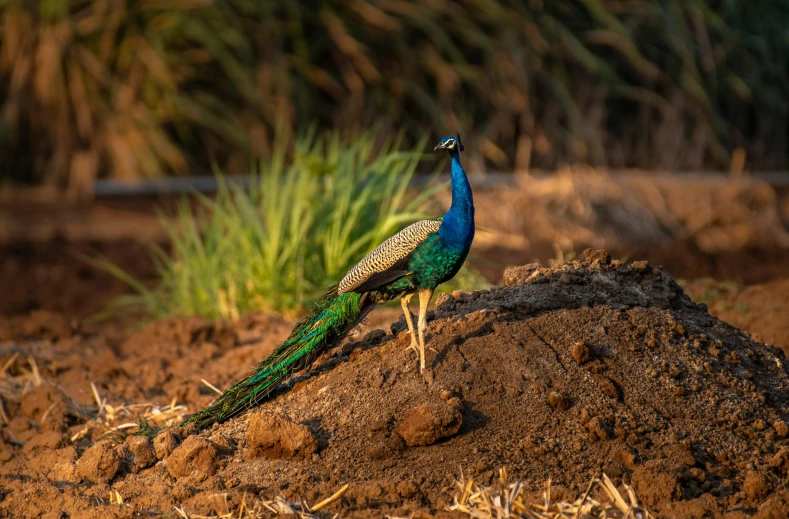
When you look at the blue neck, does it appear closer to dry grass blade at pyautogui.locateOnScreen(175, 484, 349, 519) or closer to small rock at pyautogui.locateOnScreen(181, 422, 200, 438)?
dry grass blade at pyautogui.locateOnScreen(175, 484, 349, 519)

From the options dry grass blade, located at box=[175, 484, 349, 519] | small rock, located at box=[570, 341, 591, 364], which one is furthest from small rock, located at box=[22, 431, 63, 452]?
small rock, located at box=[570, 341, 591, 364]

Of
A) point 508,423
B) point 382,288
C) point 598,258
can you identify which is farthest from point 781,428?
point 382,288

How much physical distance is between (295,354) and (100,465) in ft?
2.63

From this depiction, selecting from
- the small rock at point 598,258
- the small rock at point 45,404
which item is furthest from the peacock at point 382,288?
the small rock at point 45,404

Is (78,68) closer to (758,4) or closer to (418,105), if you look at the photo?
(418,105)

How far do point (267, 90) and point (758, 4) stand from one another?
5.64 metres

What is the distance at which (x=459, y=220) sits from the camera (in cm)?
355

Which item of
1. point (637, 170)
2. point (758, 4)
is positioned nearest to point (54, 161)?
point (637, 170)

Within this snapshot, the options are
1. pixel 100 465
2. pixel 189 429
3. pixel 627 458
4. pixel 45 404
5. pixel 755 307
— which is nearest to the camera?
pixel 627 458

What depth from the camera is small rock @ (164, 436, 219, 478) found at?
11.7ft

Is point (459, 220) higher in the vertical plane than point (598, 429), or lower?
higher

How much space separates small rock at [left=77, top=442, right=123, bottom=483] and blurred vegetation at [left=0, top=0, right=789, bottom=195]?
6.38 metres

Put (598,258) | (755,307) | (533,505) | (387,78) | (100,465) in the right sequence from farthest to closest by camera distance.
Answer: (387,78)
(755,307)
(598,258)
(100,465)
(533,505)

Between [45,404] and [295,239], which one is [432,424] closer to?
[45,404]
